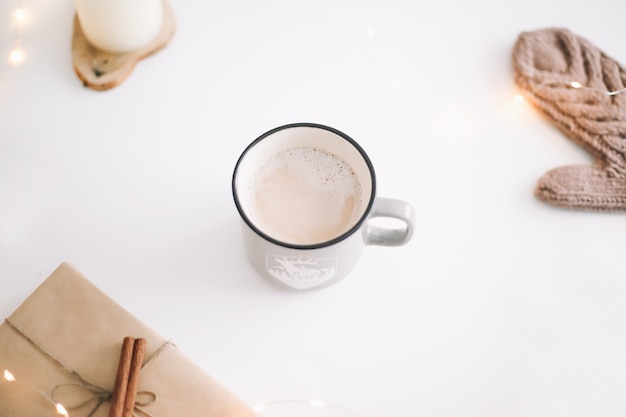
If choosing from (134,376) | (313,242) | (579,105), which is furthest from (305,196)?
(579,105)

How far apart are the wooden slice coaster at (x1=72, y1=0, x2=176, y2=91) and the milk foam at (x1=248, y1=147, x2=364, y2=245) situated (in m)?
0.27

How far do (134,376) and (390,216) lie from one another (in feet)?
1.05

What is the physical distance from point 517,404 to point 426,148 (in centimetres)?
35

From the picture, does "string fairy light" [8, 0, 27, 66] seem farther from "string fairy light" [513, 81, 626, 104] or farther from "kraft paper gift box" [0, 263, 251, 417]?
"string fairy light" [513, 81, 626, 104]

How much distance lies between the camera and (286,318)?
Result: 0.70 m

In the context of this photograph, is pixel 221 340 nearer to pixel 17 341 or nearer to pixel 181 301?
pixel 181 301

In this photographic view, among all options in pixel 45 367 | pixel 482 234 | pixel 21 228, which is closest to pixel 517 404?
pixel 482 234

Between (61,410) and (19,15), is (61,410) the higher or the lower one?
the lower one

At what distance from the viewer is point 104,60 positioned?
31.5 inches

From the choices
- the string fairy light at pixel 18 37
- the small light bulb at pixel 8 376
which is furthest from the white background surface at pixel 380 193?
the small light bulb at pixel 8 376

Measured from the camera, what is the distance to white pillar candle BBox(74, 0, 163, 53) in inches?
28.9

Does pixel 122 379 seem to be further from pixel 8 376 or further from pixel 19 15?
pixel 19 15

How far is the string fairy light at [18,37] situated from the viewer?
2.62ft

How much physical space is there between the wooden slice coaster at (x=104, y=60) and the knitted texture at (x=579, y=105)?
51 cm
